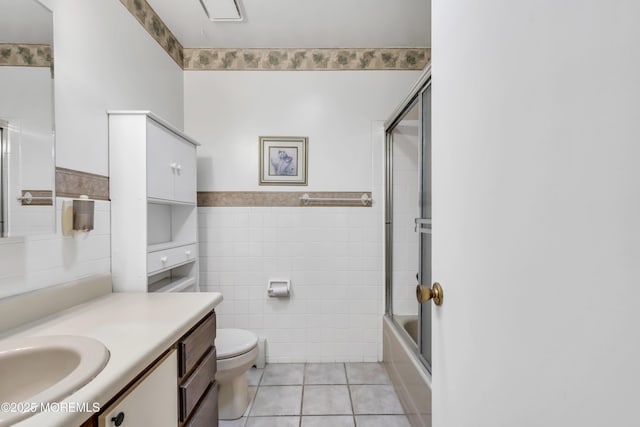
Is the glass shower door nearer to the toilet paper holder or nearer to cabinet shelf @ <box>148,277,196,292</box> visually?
the toilet paper holder

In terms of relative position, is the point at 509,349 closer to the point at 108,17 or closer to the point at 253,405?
the point at 253,405

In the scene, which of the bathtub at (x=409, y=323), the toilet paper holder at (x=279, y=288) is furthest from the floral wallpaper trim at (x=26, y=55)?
the bathtub at (x=409, y=323)

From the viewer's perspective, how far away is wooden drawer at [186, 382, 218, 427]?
1.15 m

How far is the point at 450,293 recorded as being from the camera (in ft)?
2.39

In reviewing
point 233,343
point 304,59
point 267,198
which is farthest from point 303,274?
point 304,59

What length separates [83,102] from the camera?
4.55 ft

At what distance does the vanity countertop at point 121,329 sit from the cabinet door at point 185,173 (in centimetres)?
69

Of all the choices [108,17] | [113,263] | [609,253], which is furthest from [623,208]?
[108,17]

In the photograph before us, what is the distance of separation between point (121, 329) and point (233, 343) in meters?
0.88

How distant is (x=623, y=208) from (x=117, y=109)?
199 centimetres

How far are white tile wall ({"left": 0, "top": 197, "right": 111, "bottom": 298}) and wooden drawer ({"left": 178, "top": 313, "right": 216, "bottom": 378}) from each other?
0.61 m

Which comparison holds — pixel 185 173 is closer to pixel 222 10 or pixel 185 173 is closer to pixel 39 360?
pixel 222 10

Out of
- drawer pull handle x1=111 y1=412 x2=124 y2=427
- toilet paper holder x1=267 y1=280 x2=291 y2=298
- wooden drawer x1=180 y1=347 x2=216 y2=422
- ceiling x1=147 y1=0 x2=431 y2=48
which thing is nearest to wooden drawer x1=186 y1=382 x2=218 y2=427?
wooden drawer x1=180 y1=347 x2=216 y2=422

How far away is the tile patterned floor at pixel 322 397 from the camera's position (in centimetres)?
176
